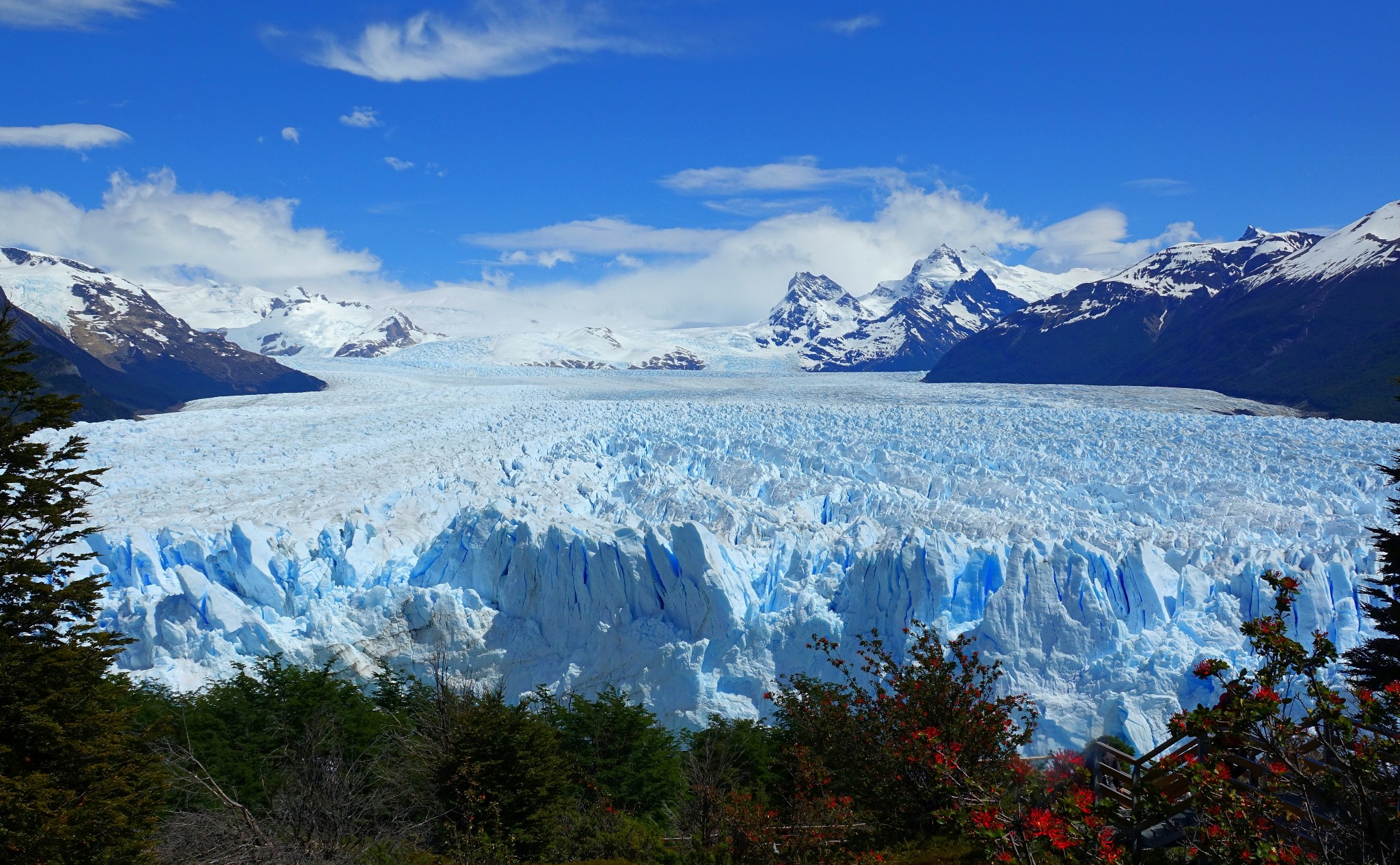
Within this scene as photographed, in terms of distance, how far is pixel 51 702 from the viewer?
8180 mm

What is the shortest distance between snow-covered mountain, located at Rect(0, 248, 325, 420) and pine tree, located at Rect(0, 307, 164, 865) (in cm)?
5008

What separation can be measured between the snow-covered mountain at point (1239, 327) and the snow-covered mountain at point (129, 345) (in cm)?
6609

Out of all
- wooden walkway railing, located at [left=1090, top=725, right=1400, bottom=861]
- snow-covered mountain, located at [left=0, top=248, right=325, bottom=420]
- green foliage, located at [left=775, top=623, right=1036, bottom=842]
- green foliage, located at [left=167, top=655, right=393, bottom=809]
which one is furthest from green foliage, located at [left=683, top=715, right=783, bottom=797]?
snow-covered mountain, located at [left=0, top=248, right=325, bottom=420]

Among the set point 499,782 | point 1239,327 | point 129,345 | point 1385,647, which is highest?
point 1239,327

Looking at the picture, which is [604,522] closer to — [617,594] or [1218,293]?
[617,594]

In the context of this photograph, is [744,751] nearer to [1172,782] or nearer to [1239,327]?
[1172,782]

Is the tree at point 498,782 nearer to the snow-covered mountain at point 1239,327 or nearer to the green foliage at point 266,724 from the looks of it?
the green foliage at point 266,724

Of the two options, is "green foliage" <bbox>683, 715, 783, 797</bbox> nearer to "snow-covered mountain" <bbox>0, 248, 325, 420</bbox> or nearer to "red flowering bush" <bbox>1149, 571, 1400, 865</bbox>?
"red flowering bush" <bbox>1149, 571, 1400, 865</bbox>

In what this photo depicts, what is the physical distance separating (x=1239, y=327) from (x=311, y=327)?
16009 centimetres

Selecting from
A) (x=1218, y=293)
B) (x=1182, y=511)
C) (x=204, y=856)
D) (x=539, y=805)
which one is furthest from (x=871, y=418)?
(x=1218, y=293)

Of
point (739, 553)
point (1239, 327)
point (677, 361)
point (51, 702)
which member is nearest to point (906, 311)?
point (677, 361)

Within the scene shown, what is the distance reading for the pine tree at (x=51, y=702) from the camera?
752 cm

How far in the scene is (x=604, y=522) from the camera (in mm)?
21969

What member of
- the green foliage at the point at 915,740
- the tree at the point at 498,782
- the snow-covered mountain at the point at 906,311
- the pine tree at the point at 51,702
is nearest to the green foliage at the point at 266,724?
the tree at the point at 498,782
